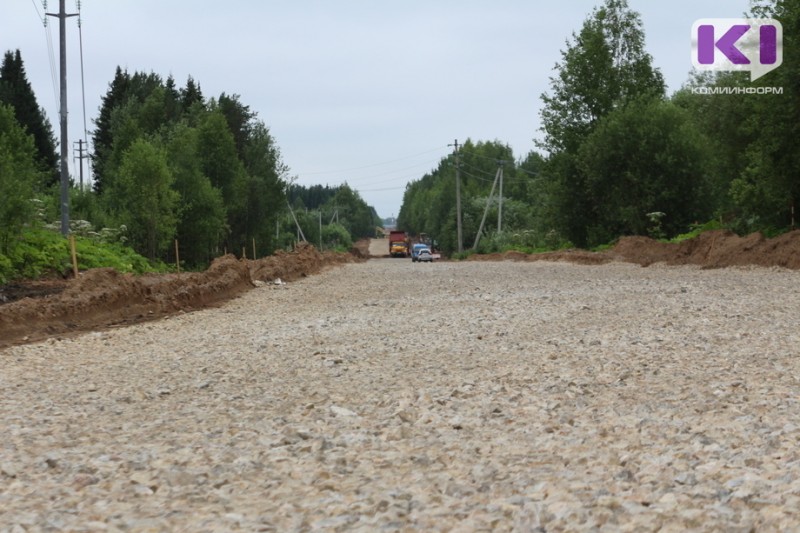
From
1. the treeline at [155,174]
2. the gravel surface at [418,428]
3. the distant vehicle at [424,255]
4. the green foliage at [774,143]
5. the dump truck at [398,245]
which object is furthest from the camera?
the dump truck at [398,245]

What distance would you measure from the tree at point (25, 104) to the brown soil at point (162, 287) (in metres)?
35.9

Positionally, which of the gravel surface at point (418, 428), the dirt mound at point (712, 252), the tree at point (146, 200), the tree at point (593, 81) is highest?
the tree at point (593, 81)

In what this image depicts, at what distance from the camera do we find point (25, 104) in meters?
61.9

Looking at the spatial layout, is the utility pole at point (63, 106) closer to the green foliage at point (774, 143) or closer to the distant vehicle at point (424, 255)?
the green foliage at point (774, 143)

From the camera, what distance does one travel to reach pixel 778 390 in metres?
6.93

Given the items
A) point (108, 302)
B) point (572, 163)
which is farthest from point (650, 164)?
point (108, 302)

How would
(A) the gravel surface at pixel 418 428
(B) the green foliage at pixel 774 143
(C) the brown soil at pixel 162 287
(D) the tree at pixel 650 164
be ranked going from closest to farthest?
(A) the gravel surface at pixel 418 428, (C) the brown soil at pixel 162 287, (B) the green foliage at pixel 774 143, (D) the tree at pixel 650 164

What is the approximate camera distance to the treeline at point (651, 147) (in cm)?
2578

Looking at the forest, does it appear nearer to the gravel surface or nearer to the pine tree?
the pine tree

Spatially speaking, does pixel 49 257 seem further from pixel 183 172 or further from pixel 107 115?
pixel 107 115

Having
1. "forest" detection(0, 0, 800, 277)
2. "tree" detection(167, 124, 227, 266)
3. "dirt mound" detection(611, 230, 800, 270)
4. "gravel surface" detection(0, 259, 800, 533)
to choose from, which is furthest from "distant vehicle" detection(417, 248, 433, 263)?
"gravel surface" detection(0, 259, 800, 533)

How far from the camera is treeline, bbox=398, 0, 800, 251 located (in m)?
25.8

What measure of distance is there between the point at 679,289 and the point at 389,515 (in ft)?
44.6

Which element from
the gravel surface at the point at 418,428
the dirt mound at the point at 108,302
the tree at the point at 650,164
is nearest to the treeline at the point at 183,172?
the dirt mound at the point at 108,302
